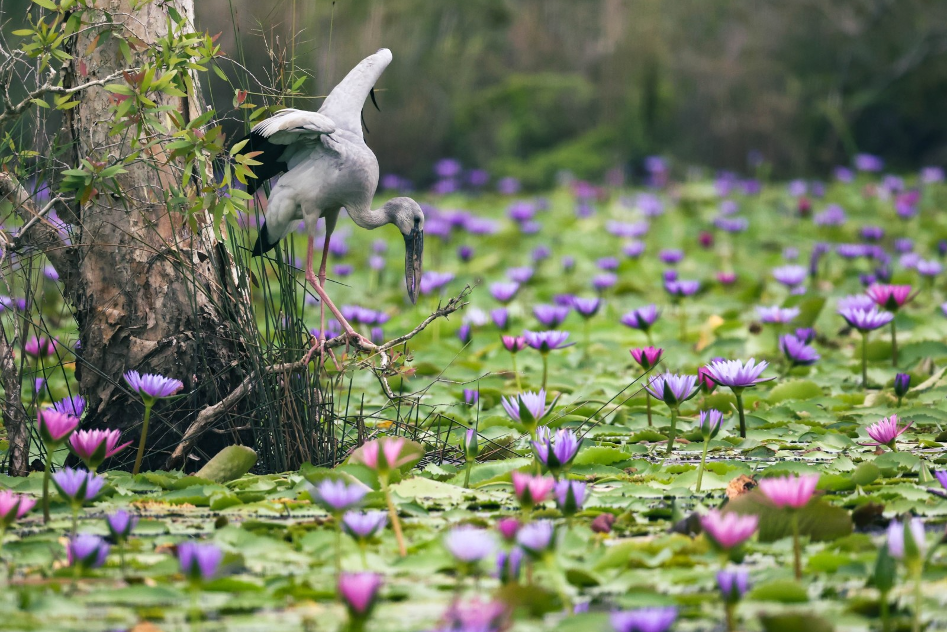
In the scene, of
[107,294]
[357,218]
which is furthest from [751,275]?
[107,294]

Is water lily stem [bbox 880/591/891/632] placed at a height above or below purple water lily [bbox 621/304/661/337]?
below

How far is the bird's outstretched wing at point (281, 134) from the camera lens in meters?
2.83

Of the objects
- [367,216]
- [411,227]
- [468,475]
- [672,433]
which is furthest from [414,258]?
[672,433]

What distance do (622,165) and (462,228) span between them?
4.34 meters

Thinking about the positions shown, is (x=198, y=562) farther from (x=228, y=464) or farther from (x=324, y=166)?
(x=324, y=166)

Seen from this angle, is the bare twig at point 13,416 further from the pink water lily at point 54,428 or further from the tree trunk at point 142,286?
the pink water lily at point 54,428

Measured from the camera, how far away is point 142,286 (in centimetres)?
296

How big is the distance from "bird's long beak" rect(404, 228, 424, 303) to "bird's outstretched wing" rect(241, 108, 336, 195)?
46cm

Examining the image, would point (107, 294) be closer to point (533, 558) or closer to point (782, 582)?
point (533, 558)

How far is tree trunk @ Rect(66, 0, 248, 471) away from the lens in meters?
2.90

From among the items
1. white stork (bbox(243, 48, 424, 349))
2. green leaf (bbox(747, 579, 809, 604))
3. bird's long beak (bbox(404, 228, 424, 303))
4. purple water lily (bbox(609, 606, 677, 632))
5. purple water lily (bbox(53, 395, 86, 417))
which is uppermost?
white stork (bbox(243, 48, 424, 349))

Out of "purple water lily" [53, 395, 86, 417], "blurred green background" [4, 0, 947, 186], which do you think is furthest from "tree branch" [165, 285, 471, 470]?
"blurred green background" [4, 0, 947, 186]

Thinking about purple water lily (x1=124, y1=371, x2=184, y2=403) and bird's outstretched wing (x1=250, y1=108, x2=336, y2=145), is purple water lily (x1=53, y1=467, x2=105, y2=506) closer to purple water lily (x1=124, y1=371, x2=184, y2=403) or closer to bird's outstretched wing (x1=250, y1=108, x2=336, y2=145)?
purple water lily (x1=124, y1=371, x2=184, y2=403)

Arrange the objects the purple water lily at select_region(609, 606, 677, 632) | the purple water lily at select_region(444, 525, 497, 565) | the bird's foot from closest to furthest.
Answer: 1. the purple water lily at select_region(609, 606, 677, 632)
2. the purple water lily at select_region(444, 525, 497, 565)
3. the bird's foot
